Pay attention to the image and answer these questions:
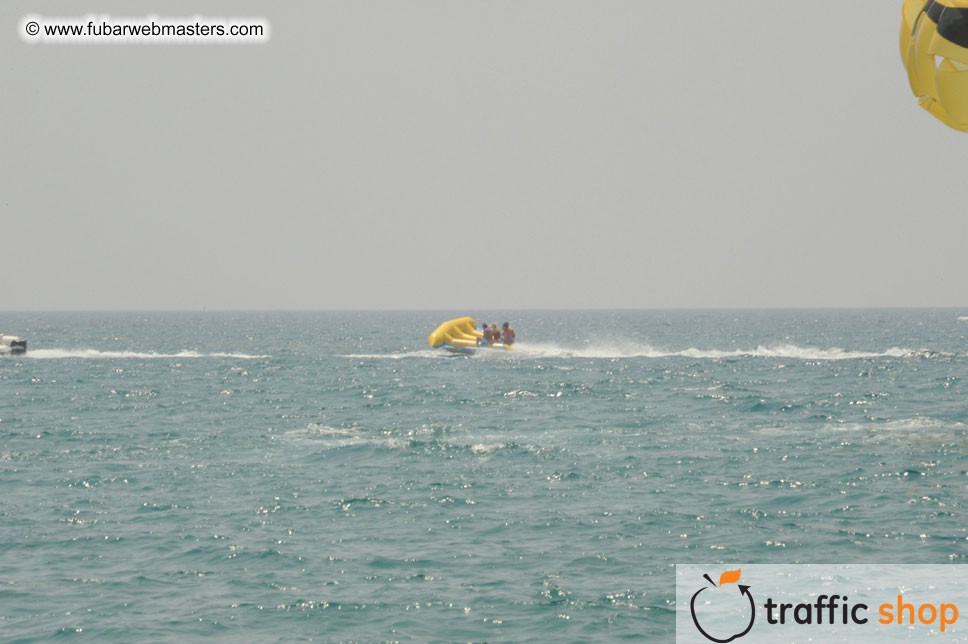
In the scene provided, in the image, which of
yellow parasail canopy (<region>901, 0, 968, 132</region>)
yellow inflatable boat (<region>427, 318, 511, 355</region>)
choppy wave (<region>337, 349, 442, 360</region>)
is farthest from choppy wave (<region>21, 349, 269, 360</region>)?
yellow parasail canopy (<region>901, 0, 968, 132</region>)

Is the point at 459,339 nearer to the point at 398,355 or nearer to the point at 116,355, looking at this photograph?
the point at 398,355

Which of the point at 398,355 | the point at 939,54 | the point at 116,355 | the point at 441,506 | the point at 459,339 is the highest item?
the point at 939,54

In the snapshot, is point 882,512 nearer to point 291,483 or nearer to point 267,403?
point 291,483

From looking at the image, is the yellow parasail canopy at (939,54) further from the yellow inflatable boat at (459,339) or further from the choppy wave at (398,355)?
the choppy wave at (398,355)

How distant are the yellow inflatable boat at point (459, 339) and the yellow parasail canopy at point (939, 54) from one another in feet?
120

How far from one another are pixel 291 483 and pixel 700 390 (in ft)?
68.8

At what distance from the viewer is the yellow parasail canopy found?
9.91 meters

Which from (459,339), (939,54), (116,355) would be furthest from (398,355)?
(939,54)

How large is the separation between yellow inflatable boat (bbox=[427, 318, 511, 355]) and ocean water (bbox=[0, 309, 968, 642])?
534 inches

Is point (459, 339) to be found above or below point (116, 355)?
above

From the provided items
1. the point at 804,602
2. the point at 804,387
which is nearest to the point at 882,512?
the point at 804,602

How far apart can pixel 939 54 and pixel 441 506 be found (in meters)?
10.2

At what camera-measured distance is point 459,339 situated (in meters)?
47.9

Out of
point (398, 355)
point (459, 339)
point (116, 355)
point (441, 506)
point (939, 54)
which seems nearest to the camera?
point (939, 54)
